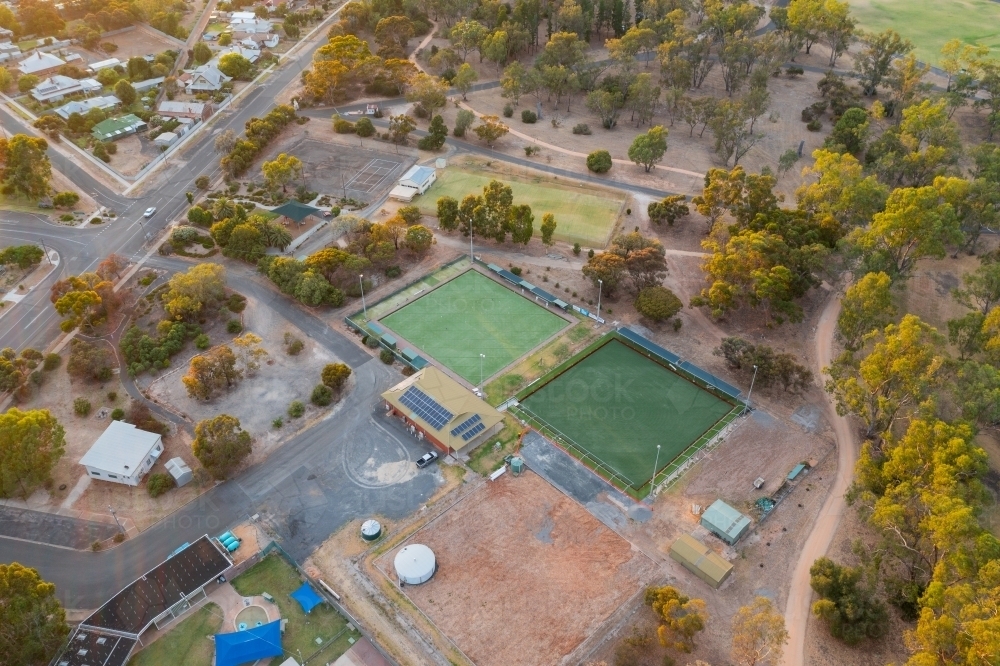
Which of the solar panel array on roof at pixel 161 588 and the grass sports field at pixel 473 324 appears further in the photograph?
the grass sports field at pixel 473 324

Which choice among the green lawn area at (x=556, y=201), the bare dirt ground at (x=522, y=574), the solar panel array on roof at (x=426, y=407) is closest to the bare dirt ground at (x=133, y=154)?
the green lawn area at (x=556, y=201)

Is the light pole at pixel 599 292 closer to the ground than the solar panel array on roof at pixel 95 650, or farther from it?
farther from it

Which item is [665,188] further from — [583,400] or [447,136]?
[583,400]

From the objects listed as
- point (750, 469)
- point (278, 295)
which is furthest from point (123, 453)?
point (750, 469)

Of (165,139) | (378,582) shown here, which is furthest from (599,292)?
(165,139)

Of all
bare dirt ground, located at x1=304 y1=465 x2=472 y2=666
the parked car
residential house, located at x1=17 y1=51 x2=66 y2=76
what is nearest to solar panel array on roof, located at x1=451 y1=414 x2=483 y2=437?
the parked car

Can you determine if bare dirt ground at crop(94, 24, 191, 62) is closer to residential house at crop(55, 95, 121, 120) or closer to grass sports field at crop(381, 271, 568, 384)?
residential house at crop(55, 95, 121, 120)

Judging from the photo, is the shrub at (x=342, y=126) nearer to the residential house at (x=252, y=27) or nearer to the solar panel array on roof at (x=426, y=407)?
the residential house at (x=252, y=27)
